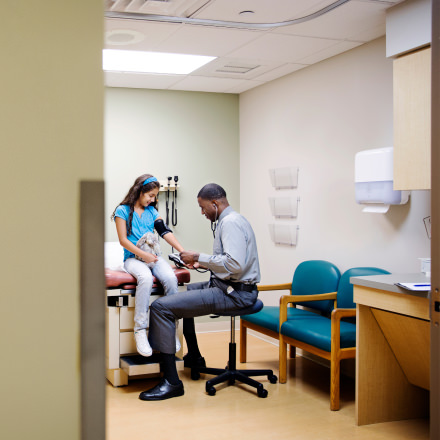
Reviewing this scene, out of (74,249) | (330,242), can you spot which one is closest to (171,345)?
(330,242)

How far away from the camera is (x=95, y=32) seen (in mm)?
1079

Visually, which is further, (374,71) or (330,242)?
(330,242)

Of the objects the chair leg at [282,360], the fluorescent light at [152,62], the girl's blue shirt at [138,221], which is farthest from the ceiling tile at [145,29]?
the chair leg at [282,360]

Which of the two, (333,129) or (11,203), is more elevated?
(333,129)

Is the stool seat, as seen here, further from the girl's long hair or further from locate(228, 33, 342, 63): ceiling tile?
locate(228, 33, 342, 63): ceiling tile

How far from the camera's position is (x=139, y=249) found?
4.24m

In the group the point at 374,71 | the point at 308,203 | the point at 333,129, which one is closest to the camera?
the point at 374,71

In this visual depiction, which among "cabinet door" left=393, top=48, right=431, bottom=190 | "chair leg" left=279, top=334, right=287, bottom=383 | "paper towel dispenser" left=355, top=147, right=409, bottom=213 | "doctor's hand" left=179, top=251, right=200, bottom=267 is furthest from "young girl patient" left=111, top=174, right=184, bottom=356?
"cabinet door" left=393, top=48, right=431, bottom=190

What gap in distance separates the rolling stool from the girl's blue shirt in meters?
0.88

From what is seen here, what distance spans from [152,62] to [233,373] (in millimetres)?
2678

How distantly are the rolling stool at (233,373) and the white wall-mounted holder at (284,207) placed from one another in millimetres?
1359

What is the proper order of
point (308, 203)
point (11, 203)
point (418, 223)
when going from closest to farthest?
point (11, 203), point (418, 223), point (308, 203)

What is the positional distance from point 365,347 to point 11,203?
278 cm

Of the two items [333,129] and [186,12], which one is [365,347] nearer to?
[333,129]
